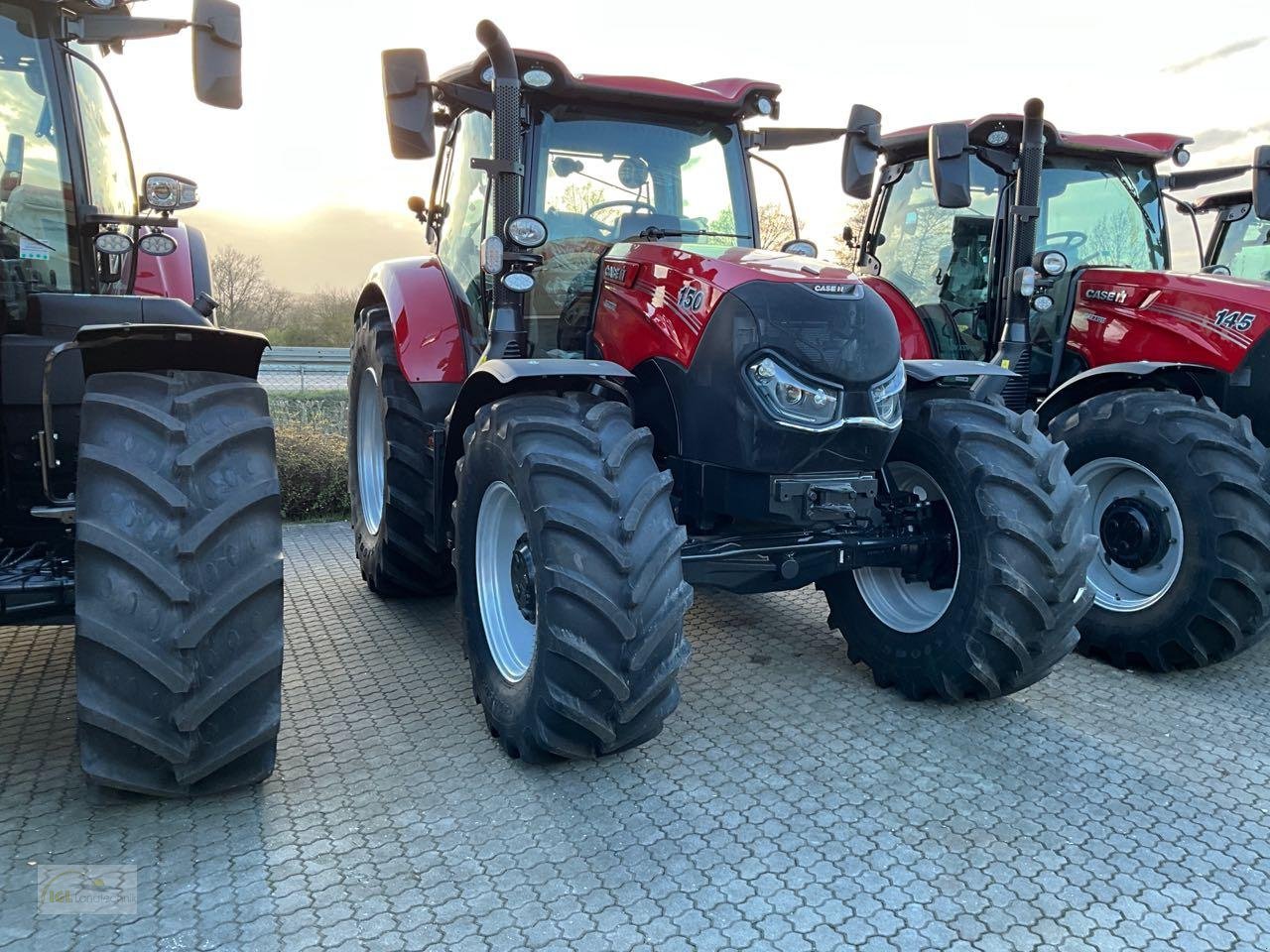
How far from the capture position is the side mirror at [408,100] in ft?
10.6

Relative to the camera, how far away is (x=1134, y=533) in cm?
426

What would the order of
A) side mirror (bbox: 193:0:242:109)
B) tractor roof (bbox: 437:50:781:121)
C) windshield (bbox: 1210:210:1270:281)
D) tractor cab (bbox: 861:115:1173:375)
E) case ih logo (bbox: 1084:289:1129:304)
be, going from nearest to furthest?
side mirror (bbox: 193:0:242:109) < tractor roof (bbox: 437:50:781:121) < case ih logo (bbox: 1084:289:1129:304) < tractor cab (bbox: 861:115:1173:375) < windshield (bbox: 1210:210:1270:281)

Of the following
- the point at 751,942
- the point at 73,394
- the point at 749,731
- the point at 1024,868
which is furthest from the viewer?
the point at 749,731

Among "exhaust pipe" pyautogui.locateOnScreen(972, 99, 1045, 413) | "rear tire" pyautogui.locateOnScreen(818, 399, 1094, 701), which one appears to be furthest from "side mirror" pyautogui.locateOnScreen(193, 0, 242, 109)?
"exhaust pipe" pyautogui.locateOnScreen(972, 99, 1045, 413)

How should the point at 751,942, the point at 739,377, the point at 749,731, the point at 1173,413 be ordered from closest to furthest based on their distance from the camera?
the point at 751,942 → the point at 739,377 → the point at 749,731 → the point at 1173,413

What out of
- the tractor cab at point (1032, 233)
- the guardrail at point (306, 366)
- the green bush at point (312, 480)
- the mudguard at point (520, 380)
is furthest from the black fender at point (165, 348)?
the guardrail at point (306, 366)

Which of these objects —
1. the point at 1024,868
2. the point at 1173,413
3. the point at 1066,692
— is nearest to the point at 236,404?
the point at 1024,868

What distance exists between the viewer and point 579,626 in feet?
8.77

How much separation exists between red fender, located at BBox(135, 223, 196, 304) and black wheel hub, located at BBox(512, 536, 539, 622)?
2499 mm

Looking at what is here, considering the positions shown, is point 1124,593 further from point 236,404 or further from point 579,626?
point 236,404

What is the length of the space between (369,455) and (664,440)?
269cm

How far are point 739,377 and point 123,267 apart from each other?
2.30m

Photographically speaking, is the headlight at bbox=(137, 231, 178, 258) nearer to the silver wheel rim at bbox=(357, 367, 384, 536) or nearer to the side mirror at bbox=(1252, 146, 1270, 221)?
the silver wheel rim at bbox=(357, 367, 384, 536)

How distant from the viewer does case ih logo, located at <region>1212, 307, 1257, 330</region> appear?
430 cm
